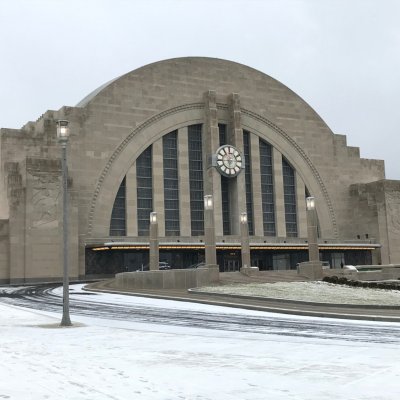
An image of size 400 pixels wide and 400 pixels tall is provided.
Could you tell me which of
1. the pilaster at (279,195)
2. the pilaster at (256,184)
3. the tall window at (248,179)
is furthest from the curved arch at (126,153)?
the pilaster at (279,195)

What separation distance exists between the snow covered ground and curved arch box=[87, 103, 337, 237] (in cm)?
4380

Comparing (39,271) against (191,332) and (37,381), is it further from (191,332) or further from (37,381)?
(37,381)

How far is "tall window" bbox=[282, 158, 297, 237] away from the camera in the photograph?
225 feet

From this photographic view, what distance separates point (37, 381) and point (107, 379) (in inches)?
39.6

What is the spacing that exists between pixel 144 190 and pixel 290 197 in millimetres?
18258

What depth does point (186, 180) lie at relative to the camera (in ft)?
207

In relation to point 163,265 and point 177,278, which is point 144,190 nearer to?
point 163,265

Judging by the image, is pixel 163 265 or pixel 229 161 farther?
pixel 229 161

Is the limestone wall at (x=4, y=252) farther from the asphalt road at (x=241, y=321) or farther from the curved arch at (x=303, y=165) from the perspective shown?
the curved arch at (x=303, y=165)

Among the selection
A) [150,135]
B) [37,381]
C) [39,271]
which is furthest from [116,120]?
[37,381]

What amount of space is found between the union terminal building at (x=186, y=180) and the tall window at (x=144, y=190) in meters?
0.12

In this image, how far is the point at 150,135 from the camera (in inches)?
2459

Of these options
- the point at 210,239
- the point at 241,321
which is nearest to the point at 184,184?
the point at 210,239

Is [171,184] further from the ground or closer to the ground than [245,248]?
further from the ground
